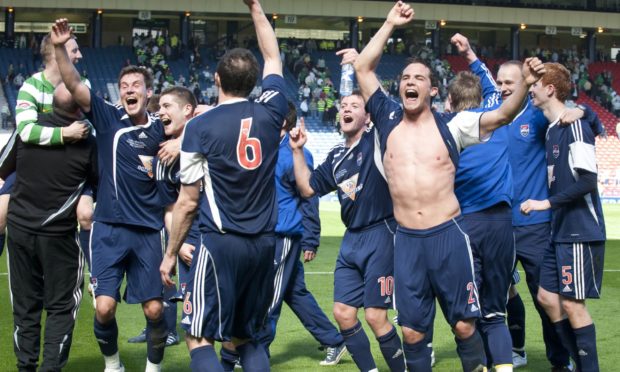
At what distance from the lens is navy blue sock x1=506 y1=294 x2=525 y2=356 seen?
334 inches

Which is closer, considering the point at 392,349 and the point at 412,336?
the point at 412,336

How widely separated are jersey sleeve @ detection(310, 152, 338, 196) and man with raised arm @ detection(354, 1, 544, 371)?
1.01 metres

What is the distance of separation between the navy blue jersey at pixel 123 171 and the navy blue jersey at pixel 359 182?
130 cm

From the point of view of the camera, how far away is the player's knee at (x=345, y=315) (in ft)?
24.3

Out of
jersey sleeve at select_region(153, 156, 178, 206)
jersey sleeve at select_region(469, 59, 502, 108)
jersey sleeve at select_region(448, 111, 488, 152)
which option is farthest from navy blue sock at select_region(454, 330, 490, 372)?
jersey sleeve at select_region(153, 156, 178, 206)

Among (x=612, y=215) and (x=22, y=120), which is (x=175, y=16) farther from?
(x=22, y=120)

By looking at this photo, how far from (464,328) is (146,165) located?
2.60 meters

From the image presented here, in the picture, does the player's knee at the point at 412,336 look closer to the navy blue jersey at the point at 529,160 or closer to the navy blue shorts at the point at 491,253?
the navy blue shorts at the point at 491,253

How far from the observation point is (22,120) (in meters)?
7.11

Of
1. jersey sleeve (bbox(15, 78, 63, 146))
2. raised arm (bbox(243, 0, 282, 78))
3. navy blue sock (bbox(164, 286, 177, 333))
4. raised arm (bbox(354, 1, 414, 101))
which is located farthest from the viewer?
navy blue sock (bbox(164, 286, 177, 333))

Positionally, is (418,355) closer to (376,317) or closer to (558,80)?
(376,317)

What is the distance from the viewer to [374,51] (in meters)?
6.79

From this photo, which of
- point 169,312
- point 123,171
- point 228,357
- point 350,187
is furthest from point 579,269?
point 169,312

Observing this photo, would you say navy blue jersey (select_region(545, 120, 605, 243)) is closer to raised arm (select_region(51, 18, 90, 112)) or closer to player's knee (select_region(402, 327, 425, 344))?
player's knee (select_region(402, 327, 425, 344))
